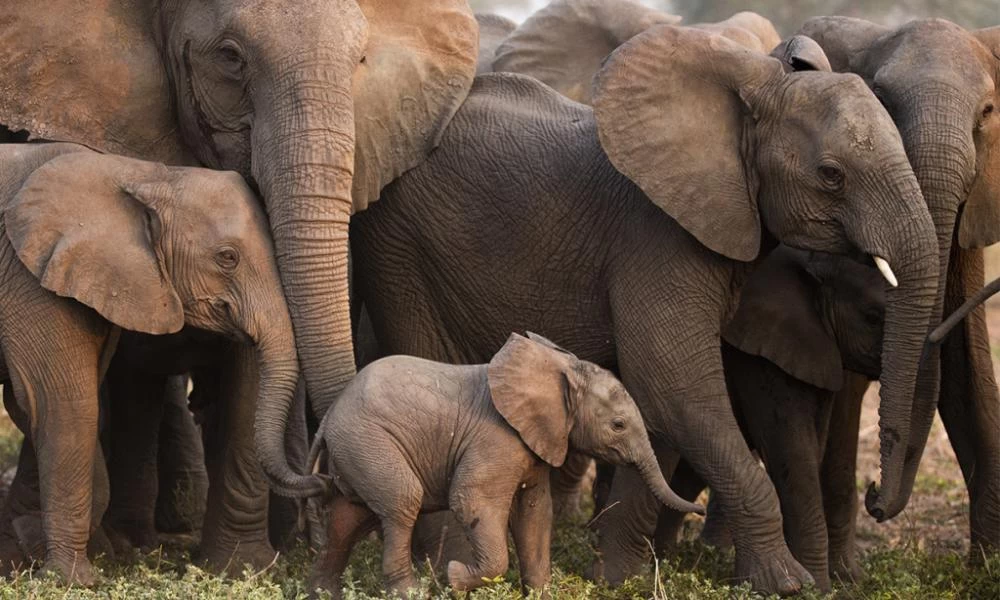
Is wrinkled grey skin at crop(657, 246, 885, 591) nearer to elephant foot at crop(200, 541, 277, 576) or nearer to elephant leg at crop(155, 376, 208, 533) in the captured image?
elephant foot at crop(200, 541, 277, 576)

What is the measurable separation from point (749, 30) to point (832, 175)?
8.21ft

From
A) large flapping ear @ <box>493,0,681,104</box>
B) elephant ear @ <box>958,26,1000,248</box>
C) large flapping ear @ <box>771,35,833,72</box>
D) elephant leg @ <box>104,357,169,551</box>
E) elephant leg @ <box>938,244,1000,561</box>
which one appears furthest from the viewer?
large flapping ear @ <box>493,0,681,104</box>

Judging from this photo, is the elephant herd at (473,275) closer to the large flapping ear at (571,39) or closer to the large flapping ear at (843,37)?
the large flapping ear at (843,37)

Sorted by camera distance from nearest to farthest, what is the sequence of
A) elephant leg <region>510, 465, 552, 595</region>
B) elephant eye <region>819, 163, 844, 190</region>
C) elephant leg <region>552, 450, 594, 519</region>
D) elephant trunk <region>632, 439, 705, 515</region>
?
elephant trunk <region>632, 439, 705, 515</region> → elephant leg <region>510, 465, 552, 595</region> → elephant eye <region>819, 163, 844, 190</region> → elephant leg <region>552, 450, 594, 519</region>

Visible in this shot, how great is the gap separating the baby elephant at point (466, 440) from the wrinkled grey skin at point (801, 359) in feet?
4.10

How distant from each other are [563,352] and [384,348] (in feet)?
4.83

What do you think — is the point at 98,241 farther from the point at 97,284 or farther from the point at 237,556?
the point at 237,556

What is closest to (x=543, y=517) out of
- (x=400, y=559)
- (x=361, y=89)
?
(x=400, y=559)

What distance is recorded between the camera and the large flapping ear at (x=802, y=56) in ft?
22.1

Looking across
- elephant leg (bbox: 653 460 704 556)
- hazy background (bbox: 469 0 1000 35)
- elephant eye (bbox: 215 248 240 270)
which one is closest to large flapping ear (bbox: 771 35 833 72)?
elephant leg (bbox: 653 460 704 556)

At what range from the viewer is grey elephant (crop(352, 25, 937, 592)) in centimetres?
643

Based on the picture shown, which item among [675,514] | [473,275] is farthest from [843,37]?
[675,514]

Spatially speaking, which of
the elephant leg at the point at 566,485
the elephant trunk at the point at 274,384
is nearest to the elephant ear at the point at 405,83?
the elephant trunk at the point at 274,384

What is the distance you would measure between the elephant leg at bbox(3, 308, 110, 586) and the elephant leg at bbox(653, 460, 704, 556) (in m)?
2.21
